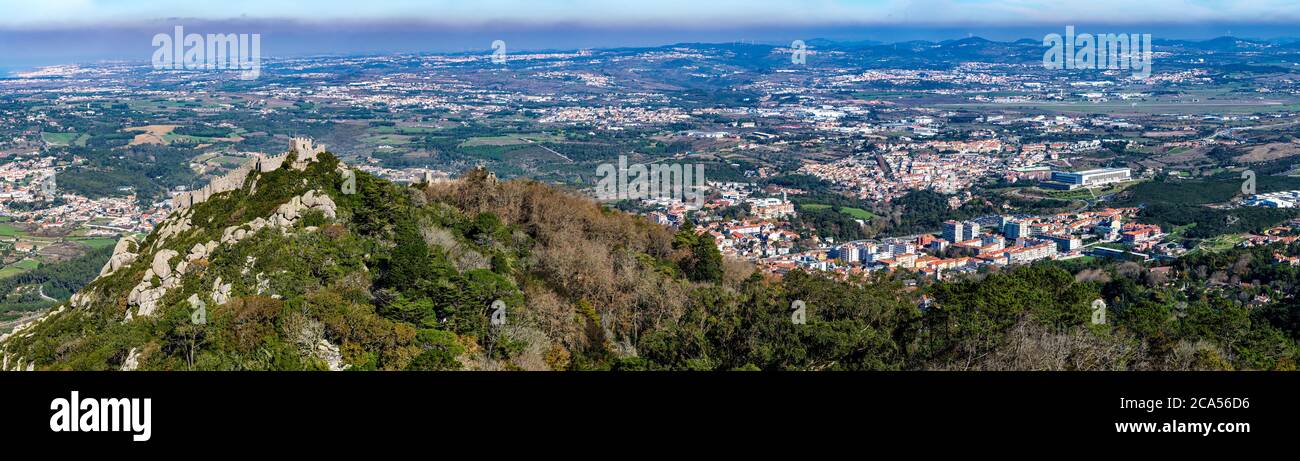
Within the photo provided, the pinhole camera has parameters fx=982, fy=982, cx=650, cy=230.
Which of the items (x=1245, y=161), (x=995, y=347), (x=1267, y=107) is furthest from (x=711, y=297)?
(x=1267, y=107)

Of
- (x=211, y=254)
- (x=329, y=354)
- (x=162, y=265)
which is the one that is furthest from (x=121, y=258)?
(x=329, y=354)

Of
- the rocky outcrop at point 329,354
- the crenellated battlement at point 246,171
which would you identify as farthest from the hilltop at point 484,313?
the crenellated battlement at point 246,171

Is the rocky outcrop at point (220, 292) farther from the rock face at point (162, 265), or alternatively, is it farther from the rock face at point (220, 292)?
the rock face at point (162, 265)

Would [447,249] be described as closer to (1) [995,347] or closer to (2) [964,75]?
(1) [995,347]

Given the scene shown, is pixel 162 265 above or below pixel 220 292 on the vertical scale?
above

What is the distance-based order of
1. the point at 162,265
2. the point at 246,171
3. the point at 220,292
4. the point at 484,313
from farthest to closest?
the point at 246,171 < the point at 162,265 < the point at 484,313 < the point at 220,292

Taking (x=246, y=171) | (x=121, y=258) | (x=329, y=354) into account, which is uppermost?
(x=246, y=171)

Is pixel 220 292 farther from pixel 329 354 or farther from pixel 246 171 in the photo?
pixel 246 171

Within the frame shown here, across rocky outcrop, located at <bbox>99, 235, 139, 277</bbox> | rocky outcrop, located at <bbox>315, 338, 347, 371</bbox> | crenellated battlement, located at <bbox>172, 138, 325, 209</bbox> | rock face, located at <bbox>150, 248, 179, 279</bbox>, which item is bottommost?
rocky outcrop, located at <bbox>315, 338, 347, 371</bbox>

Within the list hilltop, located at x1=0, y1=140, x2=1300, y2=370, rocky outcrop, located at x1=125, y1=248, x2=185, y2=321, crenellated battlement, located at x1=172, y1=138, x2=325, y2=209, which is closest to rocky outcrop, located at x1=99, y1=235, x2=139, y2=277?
hilltop, located at x1=0, y1=140, x2=1300, y2=370

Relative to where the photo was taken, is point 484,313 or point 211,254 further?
point 211,254

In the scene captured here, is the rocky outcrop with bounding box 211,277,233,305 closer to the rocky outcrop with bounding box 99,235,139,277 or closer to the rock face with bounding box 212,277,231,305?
the rock face with bounding box 212,277,231,305
